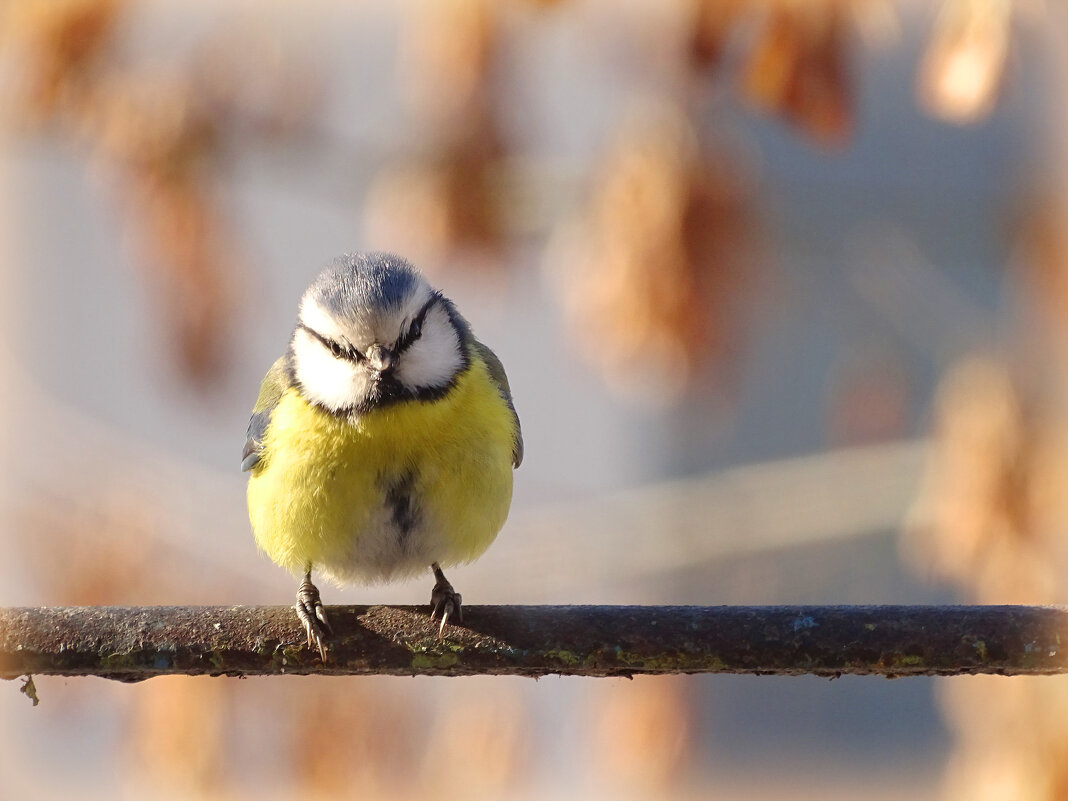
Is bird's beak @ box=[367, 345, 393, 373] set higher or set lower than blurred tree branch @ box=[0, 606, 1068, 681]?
higher

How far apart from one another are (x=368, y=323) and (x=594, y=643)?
27.1 inches

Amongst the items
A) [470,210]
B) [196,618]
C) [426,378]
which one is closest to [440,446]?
[426,378]

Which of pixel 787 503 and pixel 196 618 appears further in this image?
pixel 787 503

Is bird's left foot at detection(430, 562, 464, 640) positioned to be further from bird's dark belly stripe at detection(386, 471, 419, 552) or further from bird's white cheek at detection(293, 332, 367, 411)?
bird's white cheek at detection(293, 332, 367, 411)

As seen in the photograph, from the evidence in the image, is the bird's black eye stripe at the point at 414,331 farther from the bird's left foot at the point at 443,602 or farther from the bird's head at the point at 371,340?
the bird's left foot at the point at 443,602

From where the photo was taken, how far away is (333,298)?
199cm

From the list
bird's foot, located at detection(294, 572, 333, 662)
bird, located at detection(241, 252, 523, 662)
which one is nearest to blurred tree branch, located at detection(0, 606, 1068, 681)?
bird's foot, located at detection(294, 572, 333, 662)

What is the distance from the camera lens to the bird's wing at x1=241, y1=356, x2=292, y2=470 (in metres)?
2.15

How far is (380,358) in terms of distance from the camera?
6.40 ft

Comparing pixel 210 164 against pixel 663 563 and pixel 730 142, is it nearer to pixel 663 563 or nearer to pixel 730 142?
pixel 730 142

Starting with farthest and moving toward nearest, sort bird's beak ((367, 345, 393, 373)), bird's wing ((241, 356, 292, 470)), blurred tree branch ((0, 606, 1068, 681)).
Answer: bird's wing ((241, 356, 292, 470)) < bird's beak ((367, 345, 393, 373)) < blurred tree branch ((0, 606, 1068, 681))

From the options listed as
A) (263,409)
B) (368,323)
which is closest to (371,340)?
(368,323)

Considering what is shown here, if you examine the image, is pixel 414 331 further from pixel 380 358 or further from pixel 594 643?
pixel 594 643

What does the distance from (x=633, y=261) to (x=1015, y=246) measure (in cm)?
112
